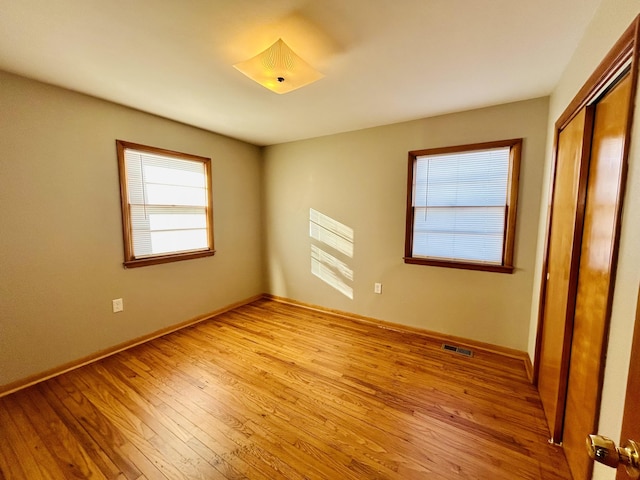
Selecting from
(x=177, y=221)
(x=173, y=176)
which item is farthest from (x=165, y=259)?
(x=173, y=176)

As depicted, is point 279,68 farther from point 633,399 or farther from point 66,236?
point 66,236

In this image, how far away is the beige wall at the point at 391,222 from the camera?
2.46m

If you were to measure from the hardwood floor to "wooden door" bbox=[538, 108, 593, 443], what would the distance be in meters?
0.28

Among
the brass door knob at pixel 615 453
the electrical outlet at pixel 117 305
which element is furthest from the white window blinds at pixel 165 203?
the brass door knob at pixel 615 453

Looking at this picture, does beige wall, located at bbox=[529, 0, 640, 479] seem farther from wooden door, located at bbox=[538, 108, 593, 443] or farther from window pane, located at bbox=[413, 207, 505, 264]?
window pane, located at bbox=[413, 207, 505, 264]

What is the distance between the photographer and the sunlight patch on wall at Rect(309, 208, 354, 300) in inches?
136

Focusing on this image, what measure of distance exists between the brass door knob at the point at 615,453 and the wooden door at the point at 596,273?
2.33ft

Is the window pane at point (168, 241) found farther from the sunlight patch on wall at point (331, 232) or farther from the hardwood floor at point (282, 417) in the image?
the sunlight patch on wall at point (331, 232)

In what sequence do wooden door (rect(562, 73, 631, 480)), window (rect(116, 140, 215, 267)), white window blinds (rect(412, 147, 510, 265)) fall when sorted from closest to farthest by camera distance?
wooden door (rect(562, 73, 631, 480)) < white window blinds (rect(412, 147, 510, 265)) < window (rect(116, 140, 215, 267))

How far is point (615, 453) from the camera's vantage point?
510 millimetres

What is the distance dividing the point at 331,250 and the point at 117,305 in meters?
2.47

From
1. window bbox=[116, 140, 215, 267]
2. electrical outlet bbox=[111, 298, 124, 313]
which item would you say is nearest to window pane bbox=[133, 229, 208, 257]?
window bbox=[116, 140, 215, 267]

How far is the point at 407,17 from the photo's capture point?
1.42m

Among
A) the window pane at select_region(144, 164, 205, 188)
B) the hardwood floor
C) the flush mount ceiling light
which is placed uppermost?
the flush mount ceiling light
